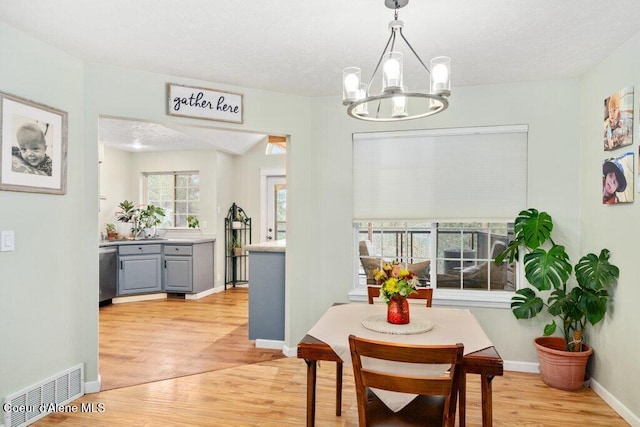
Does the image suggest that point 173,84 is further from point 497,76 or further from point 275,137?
point 497,76

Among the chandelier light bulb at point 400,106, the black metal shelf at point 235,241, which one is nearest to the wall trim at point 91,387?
the chandelier light bulb at point 400,106

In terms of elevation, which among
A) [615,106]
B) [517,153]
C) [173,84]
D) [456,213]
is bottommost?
[456,213]

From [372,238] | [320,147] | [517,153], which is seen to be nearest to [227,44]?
[320,147]

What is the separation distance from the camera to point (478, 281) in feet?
11.8

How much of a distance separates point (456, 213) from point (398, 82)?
6.45 ft

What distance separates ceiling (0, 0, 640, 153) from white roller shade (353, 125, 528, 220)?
552 mm

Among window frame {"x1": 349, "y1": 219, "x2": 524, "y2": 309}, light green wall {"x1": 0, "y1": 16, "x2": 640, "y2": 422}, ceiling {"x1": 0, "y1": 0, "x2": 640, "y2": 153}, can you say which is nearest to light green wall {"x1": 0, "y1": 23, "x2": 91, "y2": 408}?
light green wall {"x1": 0, "y1": 16, "x2": 640, "y2": 422}

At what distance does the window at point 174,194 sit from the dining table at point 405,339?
16.0 ft

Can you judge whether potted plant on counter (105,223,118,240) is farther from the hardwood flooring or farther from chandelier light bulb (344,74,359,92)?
chandelier light bulb (344,74,359,92)

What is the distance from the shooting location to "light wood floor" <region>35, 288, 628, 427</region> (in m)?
2.56

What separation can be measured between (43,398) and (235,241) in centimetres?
434

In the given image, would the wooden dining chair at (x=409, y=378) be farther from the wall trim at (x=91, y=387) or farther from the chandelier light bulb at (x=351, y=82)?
the wall trim at (x=91, y=387)

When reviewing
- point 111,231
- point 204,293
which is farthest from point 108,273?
point 204,293

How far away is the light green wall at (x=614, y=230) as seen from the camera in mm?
2531
